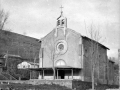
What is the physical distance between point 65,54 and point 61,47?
1.80 metres

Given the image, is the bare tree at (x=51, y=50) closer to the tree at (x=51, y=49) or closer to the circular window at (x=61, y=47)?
the tree at (x=51, y=49)

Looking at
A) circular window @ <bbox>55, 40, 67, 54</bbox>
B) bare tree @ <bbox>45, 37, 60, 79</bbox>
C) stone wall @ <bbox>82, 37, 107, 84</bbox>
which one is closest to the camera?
stone wall @ <bbox>82, 37, 107, 84</bbox>

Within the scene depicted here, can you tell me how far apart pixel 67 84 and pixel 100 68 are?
1486 centimetres

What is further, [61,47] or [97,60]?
[61,47]

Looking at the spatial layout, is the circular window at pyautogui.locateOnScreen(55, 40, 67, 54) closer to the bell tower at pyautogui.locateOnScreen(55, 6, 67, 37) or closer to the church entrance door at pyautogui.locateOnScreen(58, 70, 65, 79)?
the bell tower at pyautogui.locateOnScreen(55, 6, 67, 37)

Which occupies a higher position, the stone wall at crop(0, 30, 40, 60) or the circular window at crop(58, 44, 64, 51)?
the stone wall at crop(0, 30, 40, 60)

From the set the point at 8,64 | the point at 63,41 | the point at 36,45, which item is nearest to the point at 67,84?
the point at 63,41

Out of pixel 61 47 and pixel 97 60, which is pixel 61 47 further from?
pixel 97 60

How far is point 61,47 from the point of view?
43.5 meters

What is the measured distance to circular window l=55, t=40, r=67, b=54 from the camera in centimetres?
4294

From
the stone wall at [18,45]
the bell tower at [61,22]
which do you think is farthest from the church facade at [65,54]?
Answer: the stone wall at [18,45]

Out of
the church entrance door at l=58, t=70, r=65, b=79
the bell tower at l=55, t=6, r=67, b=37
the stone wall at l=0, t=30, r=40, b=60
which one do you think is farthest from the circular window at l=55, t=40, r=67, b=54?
the stone wall at l=0, t=30, r=40, b=60

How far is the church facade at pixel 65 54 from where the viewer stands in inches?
1608

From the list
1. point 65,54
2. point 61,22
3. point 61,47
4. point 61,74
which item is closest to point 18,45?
point 61,22
